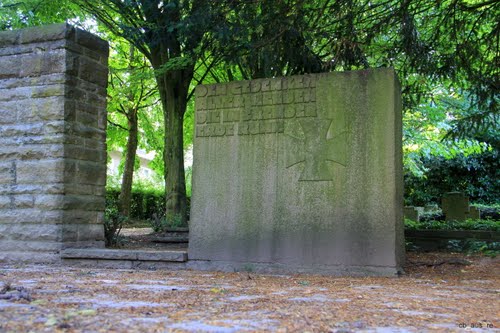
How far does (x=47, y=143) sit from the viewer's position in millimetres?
6254

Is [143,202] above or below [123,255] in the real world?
above

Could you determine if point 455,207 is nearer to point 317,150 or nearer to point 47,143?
point 317,150

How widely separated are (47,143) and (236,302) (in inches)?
150

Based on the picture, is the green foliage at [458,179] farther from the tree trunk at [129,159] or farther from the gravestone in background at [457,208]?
the tree trunk at [129,159]

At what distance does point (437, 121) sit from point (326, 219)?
10.8m

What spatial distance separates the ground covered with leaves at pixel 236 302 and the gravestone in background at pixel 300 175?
0.37 m

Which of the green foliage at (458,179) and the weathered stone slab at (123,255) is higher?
the green foliage at (458,179)

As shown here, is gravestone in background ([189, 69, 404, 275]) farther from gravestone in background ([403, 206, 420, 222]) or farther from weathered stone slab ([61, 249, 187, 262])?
gravestone in background ([403, 206, 420, 222])

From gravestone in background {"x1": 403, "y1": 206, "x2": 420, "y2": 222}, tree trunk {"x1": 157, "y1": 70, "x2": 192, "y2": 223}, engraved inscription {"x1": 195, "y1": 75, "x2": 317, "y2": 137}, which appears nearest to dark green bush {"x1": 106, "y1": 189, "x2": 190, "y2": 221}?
gravestone in background {"x1": 403, "y1": 206, "x2": 420, "y2": 222}

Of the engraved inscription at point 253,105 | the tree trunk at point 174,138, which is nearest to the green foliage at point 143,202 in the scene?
the tree trunk at point 174,138

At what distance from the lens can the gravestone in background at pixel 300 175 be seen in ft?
17.9

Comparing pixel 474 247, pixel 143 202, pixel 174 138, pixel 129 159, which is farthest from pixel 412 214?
pixel 143 202

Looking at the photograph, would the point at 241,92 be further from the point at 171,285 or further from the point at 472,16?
the point at 472,16

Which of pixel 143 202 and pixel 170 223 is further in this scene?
pixel 143 202
